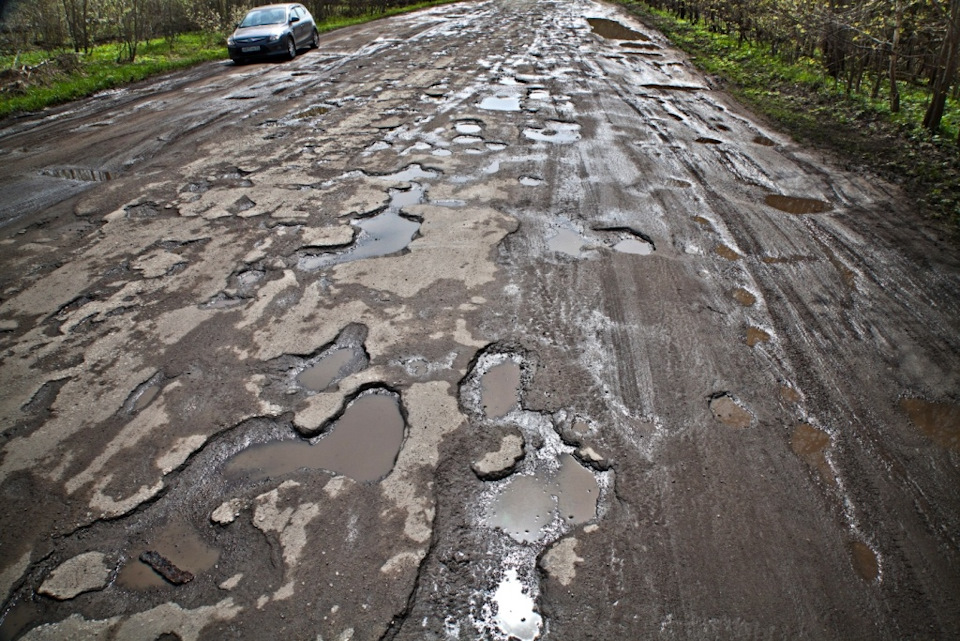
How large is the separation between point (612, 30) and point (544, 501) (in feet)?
53.6

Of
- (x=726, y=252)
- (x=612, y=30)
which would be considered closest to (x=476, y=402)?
(x=726, y=252)

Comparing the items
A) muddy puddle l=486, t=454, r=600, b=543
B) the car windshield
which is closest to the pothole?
muddy puddle l=486, t=454, r=600, b=543

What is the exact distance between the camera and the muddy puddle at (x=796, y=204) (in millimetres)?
4891

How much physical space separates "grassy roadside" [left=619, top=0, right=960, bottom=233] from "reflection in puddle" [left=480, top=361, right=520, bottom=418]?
4004mm

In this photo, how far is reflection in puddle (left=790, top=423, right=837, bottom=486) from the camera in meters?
2.51

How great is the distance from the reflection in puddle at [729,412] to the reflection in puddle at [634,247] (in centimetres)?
160

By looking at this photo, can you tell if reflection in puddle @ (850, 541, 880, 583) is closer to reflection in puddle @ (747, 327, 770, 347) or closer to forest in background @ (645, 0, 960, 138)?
reflection in puddle @ (747, 327, 770, 347)

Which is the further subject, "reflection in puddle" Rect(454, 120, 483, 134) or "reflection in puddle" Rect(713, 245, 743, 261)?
"reflection in puddle" Rect(454, 120, 483, 134)

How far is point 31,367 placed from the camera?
3.21m

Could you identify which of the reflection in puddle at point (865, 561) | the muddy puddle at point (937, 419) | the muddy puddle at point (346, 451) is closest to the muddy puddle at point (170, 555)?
the muddy puddle at point (346, 451)

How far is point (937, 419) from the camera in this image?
2.79m

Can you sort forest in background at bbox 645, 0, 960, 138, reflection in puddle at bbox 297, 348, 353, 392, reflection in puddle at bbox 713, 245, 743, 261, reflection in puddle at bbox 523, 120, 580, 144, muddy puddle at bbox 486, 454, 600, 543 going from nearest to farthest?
muddy puddle at bbox 486, 454, 600, 543
reflection in puddle at bbox 297, 348, 353, 392
reflection in puddle at bbox 713, 245, 743, 261
forest in background at bbox 645, 0, 960, 138
reflection in puddle at bbox 523, 120, 580, 144

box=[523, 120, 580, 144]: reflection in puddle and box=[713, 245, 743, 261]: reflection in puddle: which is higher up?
box=[523, 120, 580, 144]: reflection in puddle

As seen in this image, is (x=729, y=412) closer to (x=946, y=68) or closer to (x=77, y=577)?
(x=77, y=577)
